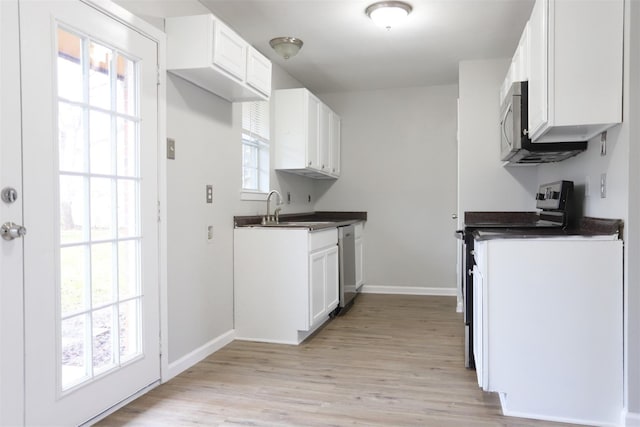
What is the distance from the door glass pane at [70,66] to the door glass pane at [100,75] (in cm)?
6

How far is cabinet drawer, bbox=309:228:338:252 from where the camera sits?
11.6 feet

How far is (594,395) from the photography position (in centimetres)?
217

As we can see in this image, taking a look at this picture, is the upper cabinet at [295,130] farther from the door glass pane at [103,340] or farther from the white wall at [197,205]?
the door glass pane at [103,340]

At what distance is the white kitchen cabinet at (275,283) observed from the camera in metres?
3.47

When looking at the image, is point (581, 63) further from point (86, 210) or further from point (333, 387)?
point (86, 210)

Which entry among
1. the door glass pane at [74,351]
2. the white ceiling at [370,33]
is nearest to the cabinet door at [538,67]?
the white ceiling at [370,33]

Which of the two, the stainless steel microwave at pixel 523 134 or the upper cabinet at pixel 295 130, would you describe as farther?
the upper cabinet at pixel 295 130

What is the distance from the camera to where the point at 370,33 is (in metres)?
3.70

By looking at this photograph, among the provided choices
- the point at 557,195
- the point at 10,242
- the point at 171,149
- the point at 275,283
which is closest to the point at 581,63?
the point at 557,195

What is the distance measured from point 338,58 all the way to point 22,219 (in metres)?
3.22

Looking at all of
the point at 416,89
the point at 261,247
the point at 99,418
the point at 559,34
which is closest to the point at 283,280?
the point at 261,247

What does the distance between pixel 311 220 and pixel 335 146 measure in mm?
916

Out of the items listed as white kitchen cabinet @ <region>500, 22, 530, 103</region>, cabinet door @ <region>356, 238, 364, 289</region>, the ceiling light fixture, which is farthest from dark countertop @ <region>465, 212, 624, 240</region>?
cabinet door @ <region>356, 238, 364, 289</region>
